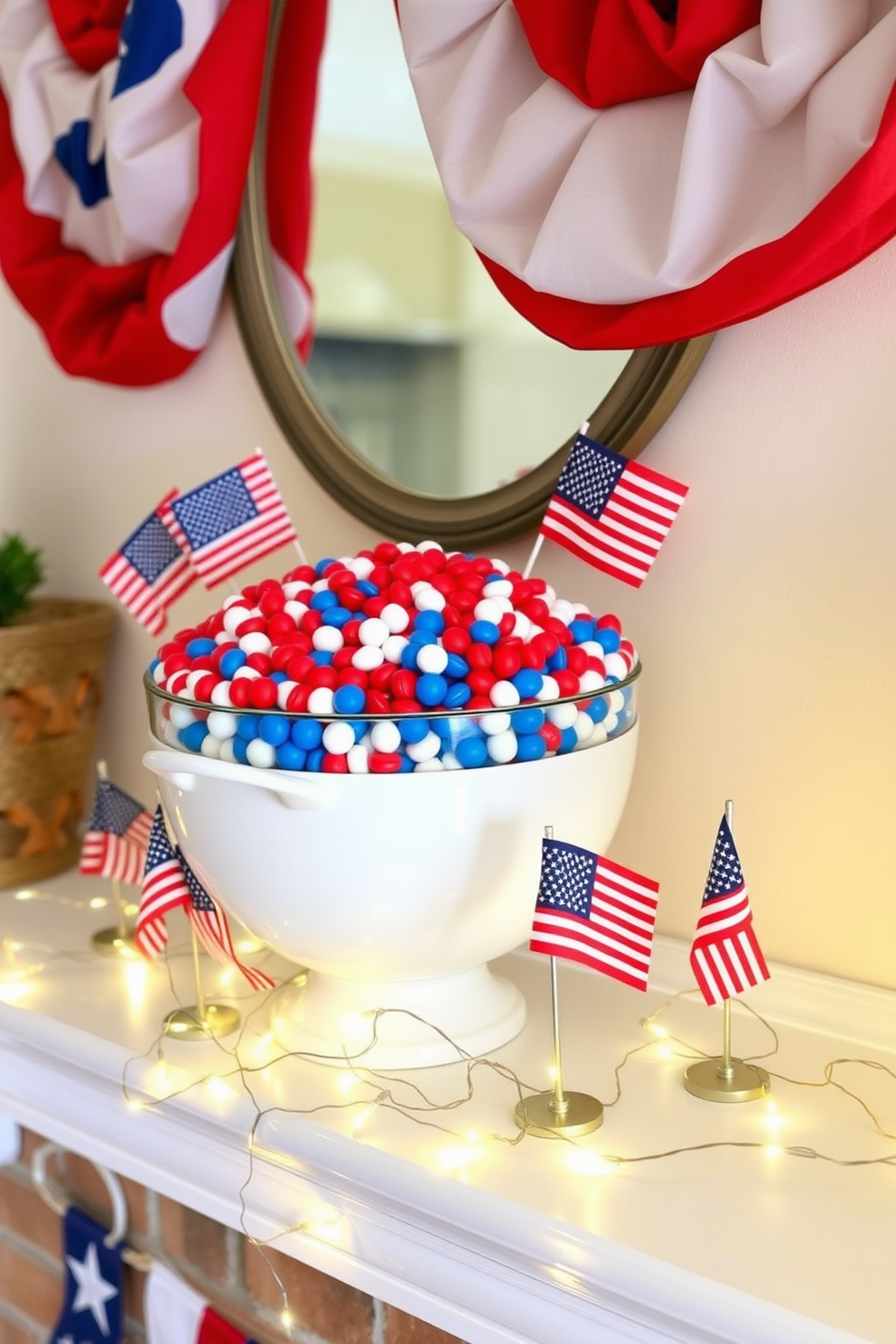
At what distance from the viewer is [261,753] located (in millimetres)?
825

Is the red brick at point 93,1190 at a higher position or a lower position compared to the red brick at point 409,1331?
lower

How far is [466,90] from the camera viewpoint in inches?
37.1

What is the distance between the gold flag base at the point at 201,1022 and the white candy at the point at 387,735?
32 cm

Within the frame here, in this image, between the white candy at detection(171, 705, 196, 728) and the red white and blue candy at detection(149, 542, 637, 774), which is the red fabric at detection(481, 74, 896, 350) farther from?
the white candy at detection(171, 705, 196, 728)

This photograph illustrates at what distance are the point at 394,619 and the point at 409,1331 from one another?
0.49 meters

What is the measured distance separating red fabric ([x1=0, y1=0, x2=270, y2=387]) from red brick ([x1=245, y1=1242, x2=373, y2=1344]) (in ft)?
2.77

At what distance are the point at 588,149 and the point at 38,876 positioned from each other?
930 millimetres

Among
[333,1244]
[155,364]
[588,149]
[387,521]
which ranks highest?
[588,149]

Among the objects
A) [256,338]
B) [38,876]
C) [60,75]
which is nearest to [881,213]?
[256,338]

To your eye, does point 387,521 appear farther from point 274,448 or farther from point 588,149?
point 588,149

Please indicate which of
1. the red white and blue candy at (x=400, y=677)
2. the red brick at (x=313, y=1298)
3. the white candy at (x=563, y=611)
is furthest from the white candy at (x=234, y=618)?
the red brick at (x=313, y=1298)

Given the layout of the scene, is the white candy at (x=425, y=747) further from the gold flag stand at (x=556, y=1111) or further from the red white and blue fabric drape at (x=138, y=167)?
the red white and blue fabric drape at (x=138, y=167)

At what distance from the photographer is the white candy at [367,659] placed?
2.71ft

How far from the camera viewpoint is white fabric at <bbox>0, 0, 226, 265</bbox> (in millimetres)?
1224
